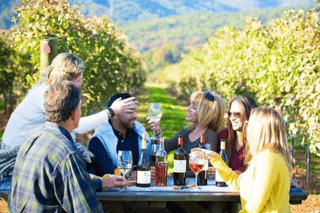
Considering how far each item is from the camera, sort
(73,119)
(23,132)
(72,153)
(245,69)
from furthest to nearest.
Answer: (245,69)
(23,132)
(73,119)
(72,153)

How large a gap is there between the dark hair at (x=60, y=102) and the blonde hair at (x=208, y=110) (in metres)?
1.73

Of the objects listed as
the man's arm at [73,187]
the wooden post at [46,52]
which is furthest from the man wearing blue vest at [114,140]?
the wooden post at [46,52]

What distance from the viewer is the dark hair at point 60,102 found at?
9.24 feet

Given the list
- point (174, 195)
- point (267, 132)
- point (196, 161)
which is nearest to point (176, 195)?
point (174, 195)

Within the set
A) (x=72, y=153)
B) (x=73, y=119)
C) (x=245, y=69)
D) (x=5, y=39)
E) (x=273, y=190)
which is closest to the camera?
(x=72, y=153)

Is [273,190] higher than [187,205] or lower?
higher

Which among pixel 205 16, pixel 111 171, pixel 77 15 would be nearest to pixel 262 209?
pixel 111 171

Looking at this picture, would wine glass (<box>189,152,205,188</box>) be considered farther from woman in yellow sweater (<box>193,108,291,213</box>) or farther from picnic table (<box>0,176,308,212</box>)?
woman in yellow sweater (<box>193,108,291,213</box>)

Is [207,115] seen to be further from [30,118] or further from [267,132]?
[30,118]

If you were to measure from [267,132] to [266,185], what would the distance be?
332 mm

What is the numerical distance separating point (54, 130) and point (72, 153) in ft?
0.59

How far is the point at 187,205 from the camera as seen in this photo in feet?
13.3

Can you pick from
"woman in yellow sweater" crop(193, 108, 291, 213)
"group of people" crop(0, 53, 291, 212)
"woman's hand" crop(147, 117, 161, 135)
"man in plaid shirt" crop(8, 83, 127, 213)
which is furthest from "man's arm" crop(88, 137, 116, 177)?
"man in plaid shirt" crop(8, 83, 127, 213)

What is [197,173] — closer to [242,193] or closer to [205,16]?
[242,193]
